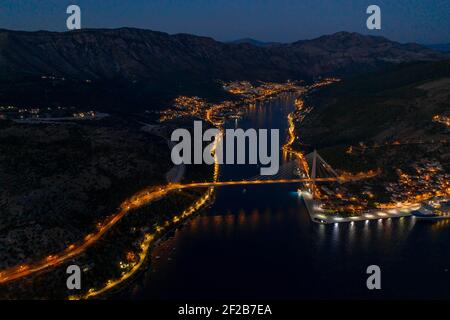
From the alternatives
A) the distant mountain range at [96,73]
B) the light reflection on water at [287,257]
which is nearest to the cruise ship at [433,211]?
the light reflection on water at [287,257]

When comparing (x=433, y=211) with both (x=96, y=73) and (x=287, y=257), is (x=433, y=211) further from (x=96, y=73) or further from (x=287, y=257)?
(x=96, y=73)

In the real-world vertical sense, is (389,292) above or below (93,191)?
below

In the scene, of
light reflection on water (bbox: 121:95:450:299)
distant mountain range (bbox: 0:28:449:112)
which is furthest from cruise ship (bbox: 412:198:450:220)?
distant mountain range (bbox: 0:28:449:112)

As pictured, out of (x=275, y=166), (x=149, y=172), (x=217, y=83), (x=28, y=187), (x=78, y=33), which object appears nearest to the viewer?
(x=28, y=187)

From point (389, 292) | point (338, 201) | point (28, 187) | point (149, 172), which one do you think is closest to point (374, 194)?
point (338, 201)

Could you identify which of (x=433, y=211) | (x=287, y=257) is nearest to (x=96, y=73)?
(x=433, y=211)

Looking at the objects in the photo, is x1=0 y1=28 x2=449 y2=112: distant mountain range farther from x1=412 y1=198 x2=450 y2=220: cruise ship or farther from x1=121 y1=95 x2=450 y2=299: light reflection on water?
x1=412 y1=198 x2=450 y2=220: cruise ship

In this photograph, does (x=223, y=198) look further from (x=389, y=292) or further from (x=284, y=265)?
(x=389, y=292)

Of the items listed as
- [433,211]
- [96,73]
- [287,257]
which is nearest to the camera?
[287,257]
